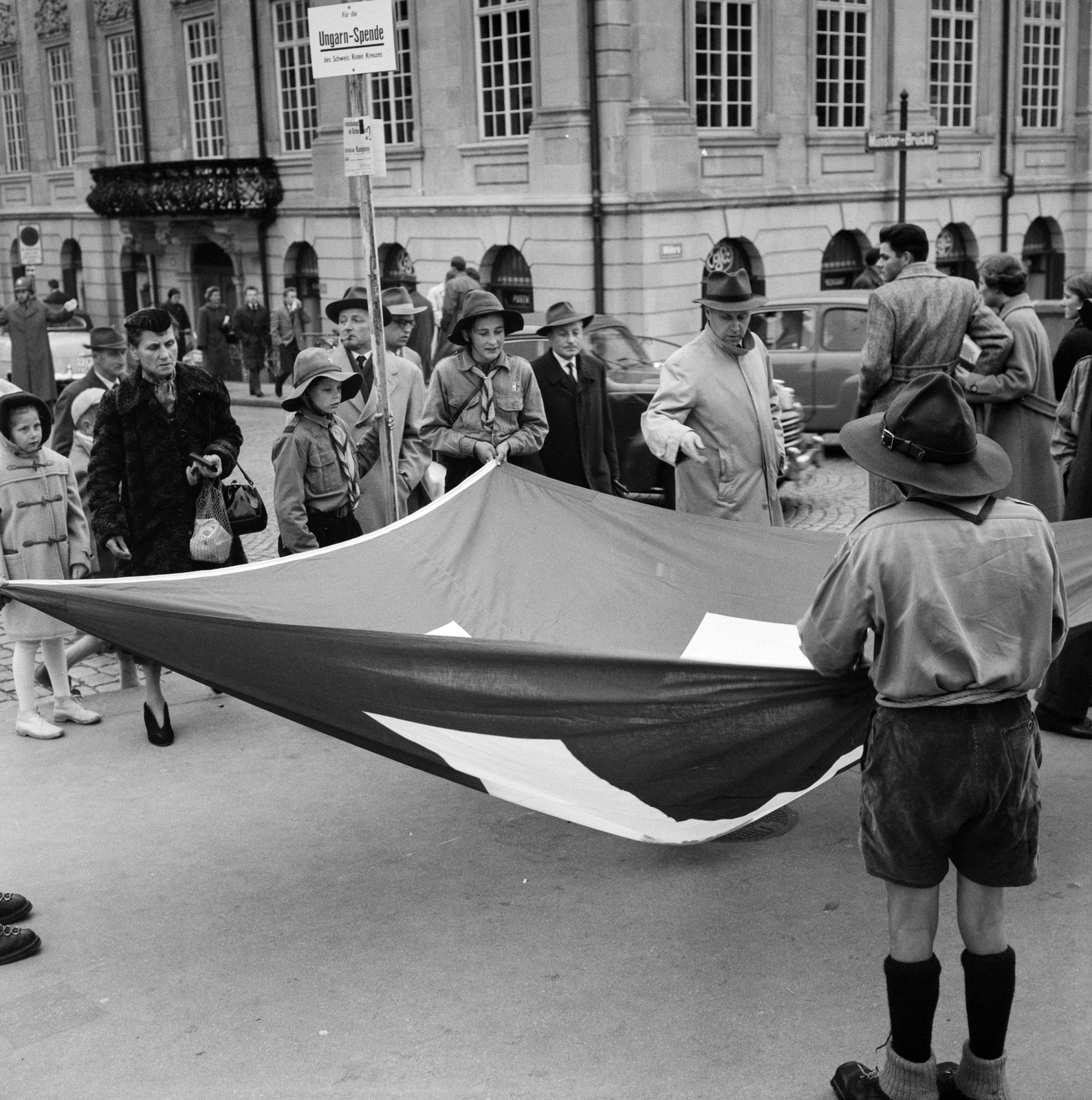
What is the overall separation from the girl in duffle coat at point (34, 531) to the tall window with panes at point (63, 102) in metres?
32.9

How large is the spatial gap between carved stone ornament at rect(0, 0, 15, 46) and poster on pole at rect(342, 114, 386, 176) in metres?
34.8

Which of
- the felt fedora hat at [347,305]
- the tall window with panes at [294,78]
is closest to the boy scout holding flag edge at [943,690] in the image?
the felt fedora hat at [347,305]

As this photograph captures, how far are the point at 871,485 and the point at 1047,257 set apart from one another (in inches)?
1021

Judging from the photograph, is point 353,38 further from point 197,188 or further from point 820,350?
point 197,188

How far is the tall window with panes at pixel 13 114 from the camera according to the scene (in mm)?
39719

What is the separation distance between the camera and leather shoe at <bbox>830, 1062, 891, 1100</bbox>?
13.1 ft

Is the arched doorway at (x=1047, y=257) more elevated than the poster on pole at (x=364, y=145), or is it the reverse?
the poster on pole at (x=364, y=145)

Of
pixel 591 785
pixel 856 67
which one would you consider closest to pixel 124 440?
pixel 591 785

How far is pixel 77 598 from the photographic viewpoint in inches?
202

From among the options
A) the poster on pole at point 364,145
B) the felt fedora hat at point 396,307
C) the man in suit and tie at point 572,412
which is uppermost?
the poster on pole at point 364,145

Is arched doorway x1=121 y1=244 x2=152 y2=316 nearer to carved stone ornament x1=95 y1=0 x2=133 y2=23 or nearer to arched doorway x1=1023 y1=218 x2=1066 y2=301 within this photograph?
carved stone ornament x1=95 y1=0 x2=133 y2=23

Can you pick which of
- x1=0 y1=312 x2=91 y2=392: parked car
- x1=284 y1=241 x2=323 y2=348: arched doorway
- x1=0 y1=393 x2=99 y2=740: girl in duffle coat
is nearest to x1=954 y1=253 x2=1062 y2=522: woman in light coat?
x1=0 y1=393 x2=99 y2=740: girl in duffle coat

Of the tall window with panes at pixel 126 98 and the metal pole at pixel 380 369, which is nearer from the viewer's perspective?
the metal pole at pixel 380 369

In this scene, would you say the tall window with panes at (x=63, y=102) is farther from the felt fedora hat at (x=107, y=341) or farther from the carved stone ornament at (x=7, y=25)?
the felt fedora hat at (x=107, y=341)
